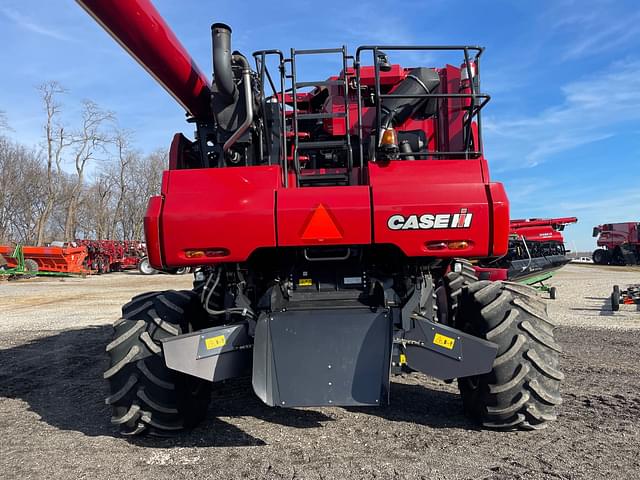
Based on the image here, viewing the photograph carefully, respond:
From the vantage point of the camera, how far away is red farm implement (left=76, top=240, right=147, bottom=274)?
28.9 m

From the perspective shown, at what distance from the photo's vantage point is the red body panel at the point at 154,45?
294cm

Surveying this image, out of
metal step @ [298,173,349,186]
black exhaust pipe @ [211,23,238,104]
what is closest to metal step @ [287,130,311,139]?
metal step @ [298,173,349,186]

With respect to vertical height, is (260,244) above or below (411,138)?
below

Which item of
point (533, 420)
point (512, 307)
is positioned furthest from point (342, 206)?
point (533, 420)

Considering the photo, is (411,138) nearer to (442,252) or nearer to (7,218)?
(442,252)

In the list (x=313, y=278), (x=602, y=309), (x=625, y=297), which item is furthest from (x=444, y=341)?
(x=625, y=297)

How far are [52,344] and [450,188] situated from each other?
7.29 meters

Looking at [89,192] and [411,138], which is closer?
[411,138]

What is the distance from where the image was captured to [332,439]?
11.9 ft

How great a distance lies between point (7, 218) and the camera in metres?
49.7

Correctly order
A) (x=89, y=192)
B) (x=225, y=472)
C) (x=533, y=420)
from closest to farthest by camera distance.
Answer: (x=225, y=472) < (x=533, y=420) < (x=89, y=192)

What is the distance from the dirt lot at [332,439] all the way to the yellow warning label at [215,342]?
720mm

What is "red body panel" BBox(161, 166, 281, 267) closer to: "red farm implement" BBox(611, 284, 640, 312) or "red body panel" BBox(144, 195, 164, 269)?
"red body panel" BBox(144, 195, 164, 269)

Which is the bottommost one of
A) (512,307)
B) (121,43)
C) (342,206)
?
(512,307)
